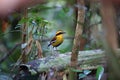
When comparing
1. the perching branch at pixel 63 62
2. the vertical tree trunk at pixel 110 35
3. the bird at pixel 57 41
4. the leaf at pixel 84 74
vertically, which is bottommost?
the leaf at pixel 84 74

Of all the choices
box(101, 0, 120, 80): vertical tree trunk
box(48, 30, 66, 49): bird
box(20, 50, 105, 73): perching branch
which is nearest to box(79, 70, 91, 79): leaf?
box(20, 50, 105, 73): perching branch

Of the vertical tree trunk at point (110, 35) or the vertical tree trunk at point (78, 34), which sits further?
the vertical tree trunk at point (78, 34)

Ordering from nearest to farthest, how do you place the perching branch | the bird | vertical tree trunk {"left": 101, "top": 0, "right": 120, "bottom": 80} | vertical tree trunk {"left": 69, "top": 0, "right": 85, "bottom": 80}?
vertical tree trunk {"left": 101, "top": 0, "right": 120, "bottom": 80} → vertical tree trunk {"left": 69, "top": 0, "right": 85, "bottom": 80} → the perching branch → the bird

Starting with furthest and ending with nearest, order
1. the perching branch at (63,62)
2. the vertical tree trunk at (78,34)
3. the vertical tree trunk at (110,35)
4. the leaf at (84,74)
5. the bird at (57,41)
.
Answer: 1. the bird at (57,41)
2. the perching branch at (63,62)
3. the leaf at (84,74)
4. the vertical tree trunk at (78,34)
5. the vertical tree trunk at (110,35)

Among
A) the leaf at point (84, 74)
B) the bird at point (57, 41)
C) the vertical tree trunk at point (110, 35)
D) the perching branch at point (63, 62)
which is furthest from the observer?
the bird at point (57, 41)

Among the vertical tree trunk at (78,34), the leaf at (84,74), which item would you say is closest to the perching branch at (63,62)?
the leaf at (84,74)

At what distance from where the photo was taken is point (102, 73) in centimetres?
150

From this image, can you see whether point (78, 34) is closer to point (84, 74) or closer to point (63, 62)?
point (84, 74)

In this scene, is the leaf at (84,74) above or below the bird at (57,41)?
below

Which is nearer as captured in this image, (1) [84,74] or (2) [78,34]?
(2) [78,34]

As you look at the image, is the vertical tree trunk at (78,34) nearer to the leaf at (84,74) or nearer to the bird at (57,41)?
the leaf at (84,74)

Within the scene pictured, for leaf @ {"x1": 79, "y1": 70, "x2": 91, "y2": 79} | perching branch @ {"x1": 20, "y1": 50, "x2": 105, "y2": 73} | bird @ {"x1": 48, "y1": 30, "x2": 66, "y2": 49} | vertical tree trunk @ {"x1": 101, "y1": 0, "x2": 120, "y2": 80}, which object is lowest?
leaf @ {"x1": 79, "y1": 70, "x2": 91, "y2": 79}

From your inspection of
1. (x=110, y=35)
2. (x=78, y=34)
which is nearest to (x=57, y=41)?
(x=78, y=34)

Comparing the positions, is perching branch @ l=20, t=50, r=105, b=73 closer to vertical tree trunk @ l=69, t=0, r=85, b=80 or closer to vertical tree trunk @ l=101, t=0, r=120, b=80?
vertical tree trunk @ l=69, t=0, r=85, b=80
